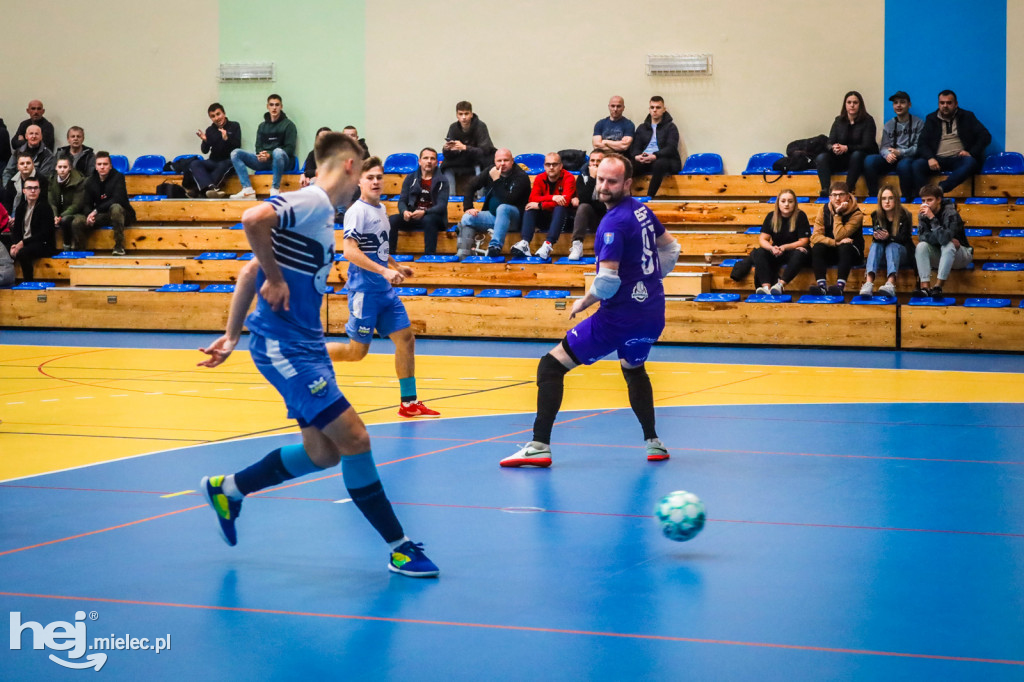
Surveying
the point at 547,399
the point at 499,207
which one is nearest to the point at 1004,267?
the point at 499,207

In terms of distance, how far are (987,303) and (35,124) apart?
Result: 16807 mm

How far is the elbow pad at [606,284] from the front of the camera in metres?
6.64

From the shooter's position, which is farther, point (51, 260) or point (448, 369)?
point (51, 260)

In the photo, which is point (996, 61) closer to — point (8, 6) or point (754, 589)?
point (754, 589)

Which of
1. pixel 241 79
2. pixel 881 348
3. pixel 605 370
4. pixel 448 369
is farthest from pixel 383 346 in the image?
pixel 241 79

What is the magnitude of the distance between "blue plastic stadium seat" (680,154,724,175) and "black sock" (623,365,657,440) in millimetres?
11866

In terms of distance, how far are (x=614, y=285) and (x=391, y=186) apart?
13.3 meters

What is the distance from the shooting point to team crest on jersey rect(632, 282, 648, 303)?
22.5ft

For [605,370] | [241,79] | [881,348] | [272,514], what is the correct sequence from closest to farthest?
1. [272,514]
2. [605,370]
3. [881,348]
4. [241,79]

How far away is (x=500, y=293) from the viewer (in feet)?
54.9

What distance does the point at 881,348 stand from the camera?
14.7m

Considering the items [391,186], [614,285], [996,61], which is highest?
[996,61]

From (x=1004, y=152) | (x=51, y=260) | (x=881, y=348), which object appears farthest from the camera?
(x=51, y=260)

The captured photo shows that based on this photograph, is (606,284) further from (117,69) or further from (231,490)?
(117,69)
